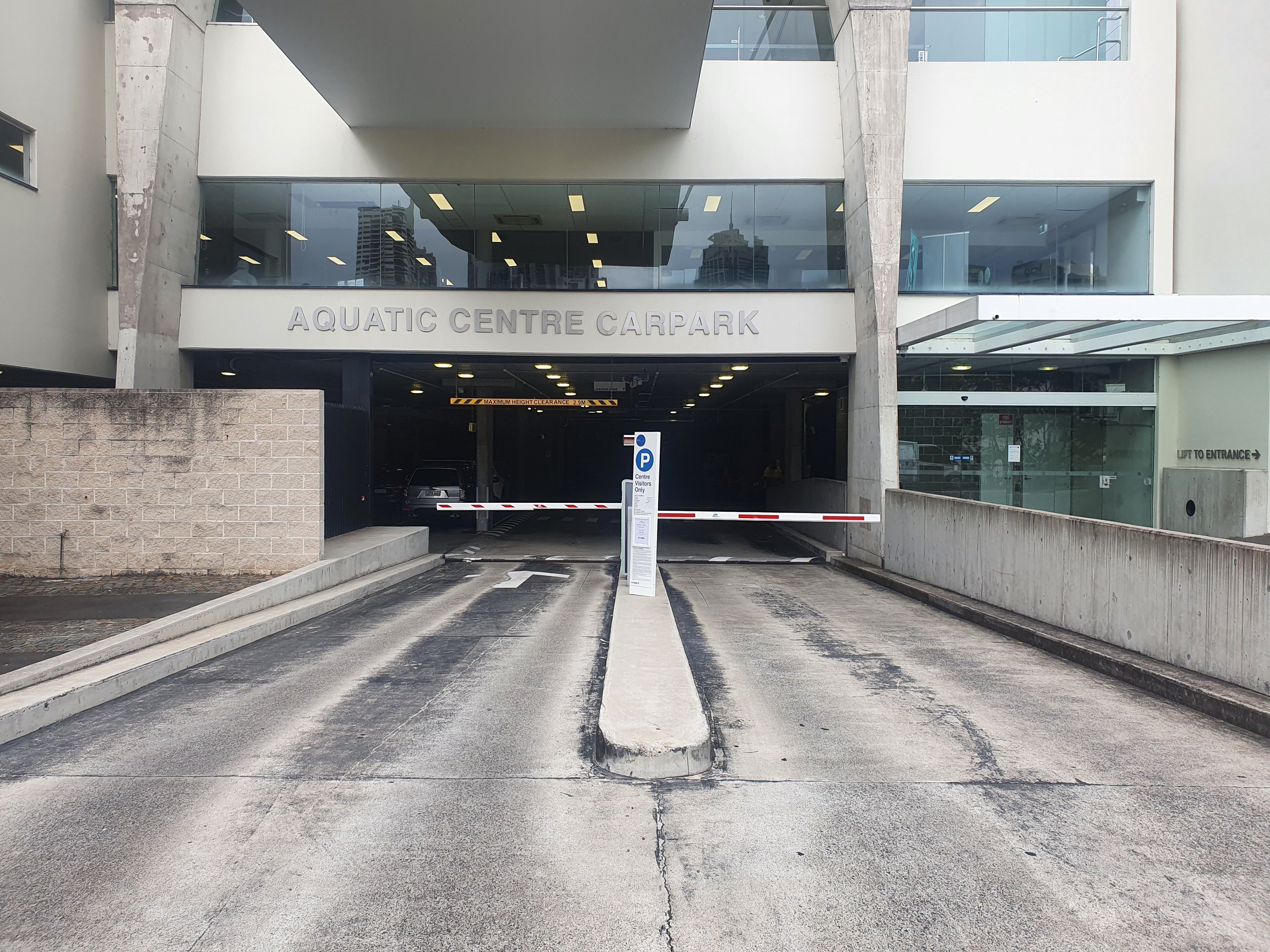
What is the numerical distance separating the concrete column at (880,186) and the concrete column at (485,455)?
12.7 m

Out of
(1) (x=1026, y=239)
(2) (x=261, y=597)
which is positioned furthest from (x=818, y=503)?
(2) (x=261, y=597)

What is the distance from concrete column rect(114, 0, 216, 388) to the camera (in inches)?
615

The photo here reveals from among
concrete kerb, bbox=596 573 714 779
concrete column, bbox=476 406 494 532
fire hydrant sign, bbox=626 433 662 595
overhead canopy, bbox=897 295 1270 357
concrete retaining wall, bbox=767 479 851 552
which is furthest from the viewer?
concrete column, bbox=476 406 494 532

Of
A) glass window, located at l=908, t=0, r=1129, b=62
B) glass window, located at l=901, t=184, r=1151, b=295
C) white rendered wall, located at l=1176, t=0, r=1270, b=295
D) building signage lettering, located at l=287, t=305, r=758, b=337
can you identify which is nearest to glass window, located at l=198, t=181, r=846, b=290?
building signage lettering, located at l=287, t=305, r=758, b=337

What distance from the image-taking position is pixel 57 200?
1559 centimetres

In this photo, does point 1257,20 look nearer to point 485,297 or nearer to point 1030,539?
point 1030,539

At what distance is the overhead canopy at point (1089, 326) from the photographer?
Result: 35.6ft

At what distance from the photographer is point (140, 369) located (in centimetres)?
1582

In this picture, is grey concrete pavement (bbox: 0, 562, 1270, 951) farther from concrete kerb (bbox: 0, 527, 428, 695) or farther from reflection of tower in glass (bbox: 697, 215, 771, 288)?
reflection of tower in glass (bbox: 697, 215, 771, 288)

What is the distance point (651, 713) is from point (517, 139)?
1447cm

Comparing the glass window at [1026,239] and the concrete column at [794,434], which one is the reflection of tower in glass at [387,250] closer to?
the glass window at [1026,239]

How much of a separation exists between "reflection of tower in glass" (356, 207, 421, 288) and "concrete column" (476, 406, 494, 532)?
8.74 metres

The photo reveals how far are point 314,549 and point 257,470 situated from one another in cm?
137

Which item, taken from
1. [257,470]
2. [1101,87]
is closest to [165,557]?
[257,470]
